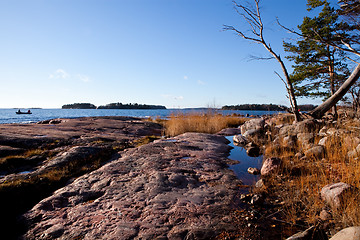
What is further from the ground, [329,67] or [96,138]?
[329,67]

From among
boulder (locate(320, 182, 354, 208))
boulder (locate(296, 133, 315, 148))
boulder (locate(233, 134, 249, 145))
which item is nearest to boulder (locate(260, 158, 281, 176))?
boulder (locate(320, 182, 354, 208))

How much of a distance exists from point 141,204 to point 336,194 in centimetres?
218

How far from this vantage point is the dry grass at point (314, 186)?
189cm

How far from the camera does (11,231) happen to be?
1843 millimetres

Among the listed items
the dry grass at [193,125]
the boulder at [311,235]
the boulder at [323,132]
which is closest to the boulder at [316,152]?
the boulder at [323,132]

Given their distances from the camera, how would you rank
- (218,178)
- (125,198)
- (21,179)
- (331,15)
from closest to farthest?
1. (125,198)
2. (21,179)
3. (218,178)
4. (331,15)

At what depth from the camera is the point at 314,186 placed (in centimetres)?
270

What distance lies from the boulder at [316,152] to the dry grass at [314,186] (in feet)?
0.28

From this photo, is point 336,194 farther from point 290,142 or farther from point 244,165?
point 290,142

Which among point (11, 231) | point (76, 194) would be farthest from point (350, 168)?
point (11, 231)

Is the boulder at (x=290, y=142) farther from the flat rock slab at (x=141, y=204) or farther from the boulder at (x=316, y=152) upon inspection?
the flat rock slab at (x=141, y=204)

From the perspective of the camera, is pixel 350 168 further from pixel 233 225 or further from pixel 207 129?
pixel 207 129

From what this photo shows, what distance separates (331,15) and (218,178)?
14.2m


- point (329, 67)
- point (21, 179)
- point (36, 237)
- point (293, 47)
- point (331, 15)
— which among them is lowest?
point (36, 237)
